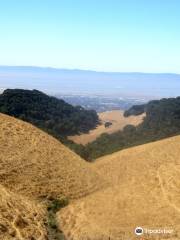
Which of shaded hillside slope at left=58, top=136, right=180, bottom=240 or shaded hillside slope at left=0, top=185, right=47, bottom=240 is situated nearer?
shaded hillside slope at left=0, top=185, right=47, bottom=240

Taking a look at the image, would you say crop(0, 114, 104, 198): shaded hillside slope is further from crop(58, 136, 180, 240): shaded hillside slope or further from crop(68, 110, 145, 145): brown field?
crop(68, 110, 145, 145): brown field

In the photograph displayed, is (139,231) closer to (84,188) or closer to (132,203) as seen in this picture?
(132,203)

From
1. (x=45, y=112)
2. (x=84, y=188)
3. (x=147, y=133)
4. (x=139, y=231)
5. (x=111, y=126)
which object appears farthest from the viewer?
(x=111, y=126)

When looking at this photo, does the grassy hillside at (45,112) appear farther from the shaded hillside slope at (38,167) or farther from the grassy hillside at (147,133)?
the shaded hillside slope at (38,167)

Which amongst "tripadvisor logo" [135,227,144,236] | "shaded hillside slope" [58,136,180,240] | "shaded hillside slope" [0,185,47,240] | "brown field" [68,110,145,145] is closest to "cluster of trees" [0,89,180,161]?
"brown field" [68,110,145,145]

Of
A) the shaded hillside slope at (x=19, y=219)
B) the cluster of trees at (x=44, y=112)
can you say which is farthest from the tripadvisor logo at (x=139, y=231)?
the cluster of trees at (x=44, y=112)

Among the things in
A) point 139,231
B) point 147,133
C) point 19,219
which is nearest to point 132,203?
point 139,231
